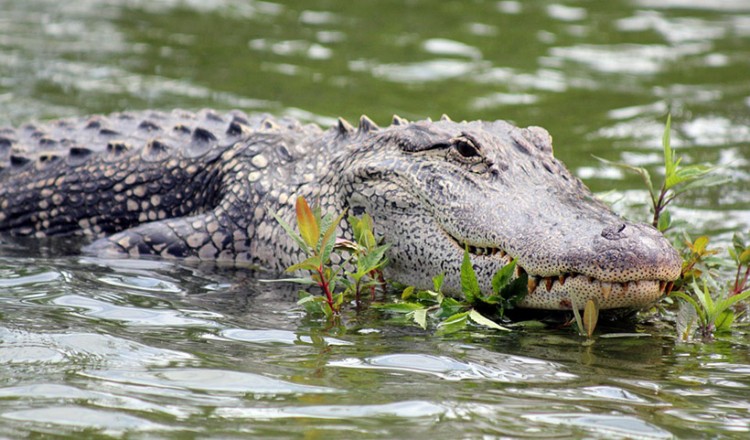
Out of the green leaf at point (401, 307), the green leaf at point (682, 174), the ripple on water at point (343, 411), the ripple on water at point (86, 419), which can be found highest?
the green leaf at point (682, 174)

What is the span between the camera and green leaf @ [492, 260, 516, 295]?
13.0 feet

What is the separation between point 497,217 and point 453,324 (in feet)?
1.65

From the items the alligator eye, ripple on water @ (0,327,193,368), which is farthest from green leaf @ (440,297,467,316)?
ripple on water @ (0,327,193,368)

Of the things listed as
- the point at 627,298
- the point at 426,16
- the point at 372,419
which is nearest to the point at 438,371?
the point at 372,419

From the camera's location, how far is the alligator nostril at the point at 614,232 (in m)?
3.70

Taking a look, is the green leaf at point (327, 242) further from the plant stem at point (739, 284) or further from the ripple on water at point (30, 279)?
the plant stem at point (739, 284)

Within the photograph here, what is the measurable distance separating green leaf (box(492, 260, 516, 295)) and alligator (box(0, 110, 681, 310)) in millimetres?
46

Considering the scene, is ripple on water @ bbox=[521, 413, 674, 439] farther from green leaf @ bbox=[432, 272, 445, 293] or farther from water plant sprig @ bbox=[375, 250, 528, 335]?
green leaf @ bbox=[432, 272, 445, 293]

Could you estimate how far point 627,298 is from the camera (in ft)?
12.4

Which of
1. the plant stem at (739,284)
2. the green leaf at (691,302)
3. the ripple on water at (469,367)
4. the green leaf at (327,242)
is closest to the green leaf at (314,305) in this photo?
the green leaf at (327,242)

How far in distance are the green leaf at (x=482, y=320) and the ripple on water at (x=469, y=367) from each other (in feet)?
0.75

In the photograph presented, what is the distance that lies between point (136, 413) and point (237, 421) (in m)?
0.31

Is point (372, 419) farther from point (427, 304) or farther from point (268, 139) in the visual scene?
point (268, 139)

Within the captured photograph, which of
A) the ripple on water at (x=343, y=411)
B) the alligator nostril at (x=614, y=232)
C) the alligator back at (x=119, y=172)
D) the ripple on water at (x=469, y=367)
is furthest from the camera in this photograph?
the alligator back at (x=119, y=172)
